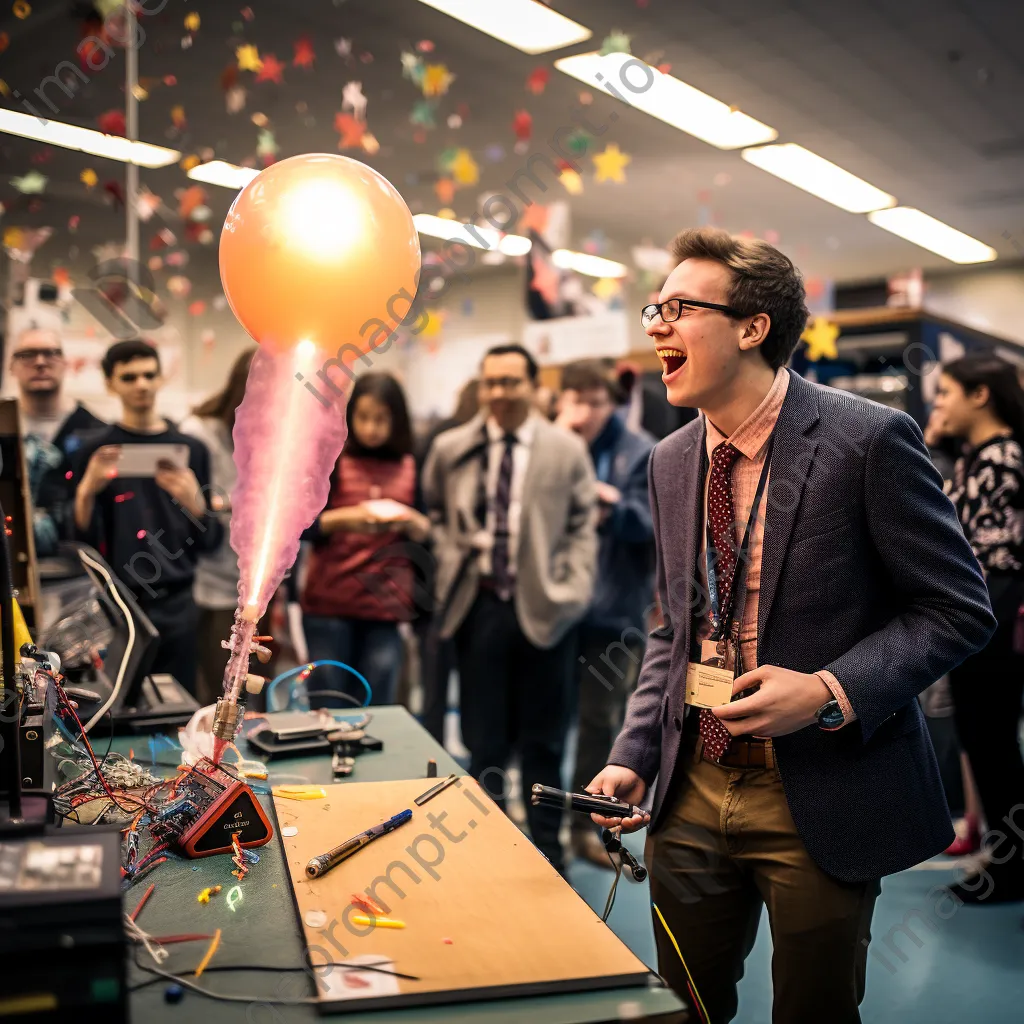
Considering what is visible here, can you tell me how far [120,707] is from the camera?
2035 mm

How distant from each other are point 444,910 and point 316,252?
3.19 feet

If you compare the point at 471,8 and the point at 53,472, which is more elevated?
the point at 471,8

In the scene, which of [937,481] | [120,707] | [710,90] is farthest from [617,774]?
[710,90]

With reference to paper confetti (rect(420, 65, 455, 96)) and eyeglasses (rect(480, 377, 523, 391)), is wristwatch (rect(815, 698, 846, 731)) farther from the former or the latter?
paper confetti (rect(420, 65, 455, 96))

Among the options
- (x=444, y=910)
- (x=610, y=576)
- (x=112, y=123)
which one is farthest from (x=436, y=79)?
(x=444, y=910)

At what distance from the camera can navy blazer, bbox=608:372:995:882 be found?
145cm

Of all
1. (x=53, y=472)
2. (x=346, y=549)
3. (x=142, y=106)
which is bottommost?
(x=346, y=549)

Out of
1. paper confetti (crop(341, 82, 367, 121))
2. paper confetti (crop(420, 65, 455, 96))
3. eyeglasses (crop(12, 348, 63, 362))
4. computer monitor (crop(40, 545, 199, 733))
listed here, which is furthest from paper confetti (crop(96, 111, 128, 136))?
computer monitor (crop(40, 545, 199, 733))

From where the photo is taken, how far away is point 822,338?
4.32m

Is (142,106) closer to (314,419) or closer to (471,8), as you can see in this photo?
(471,8)

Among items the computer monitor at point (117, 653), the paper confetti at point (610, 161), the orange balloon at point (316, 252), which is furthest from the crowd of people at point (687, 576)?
the paper confetti at point (610, 161)

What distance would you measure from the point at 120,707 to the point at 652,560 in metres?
2.45

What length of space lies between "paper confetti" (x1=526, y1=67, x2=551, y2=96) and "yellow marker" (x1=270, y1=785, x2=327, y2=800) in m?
4.80

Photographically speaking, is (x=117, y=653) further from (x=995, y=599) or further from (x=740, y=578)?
(x=995, y=599)
